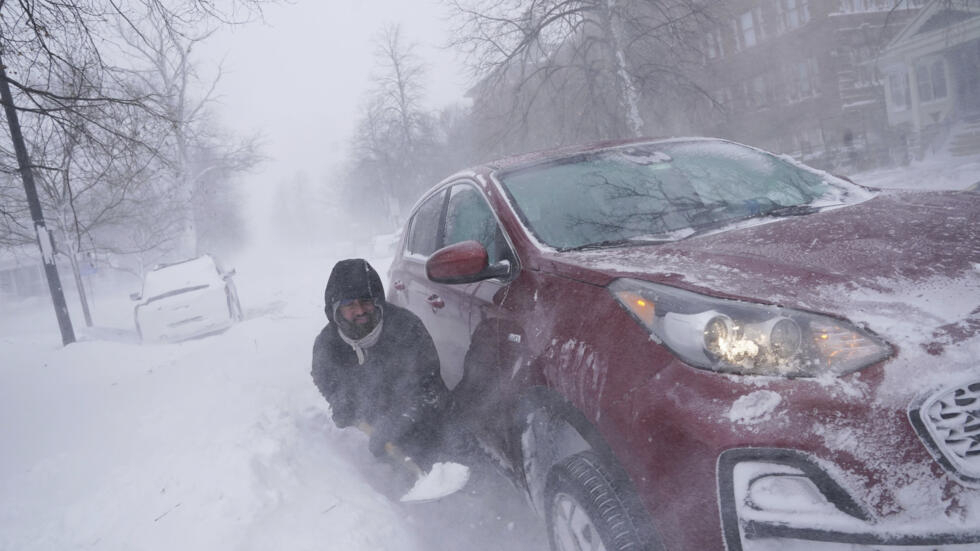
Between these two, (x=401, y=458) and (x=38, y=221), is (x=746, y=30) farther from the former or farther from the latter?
(x=401, y=458)

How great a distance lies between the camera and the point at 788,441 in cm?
142

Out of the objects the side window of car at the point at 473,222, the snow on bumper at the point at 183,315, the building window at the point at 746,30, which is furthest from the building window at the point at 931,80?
the side window of car at the point at 473,222

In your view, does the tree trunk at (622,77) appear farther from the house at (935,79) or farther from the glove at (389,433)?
the glove at (389,433)

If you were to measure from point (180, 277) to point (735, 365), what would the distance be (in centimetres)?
1270

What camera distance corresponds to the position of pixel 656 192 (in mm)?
2811

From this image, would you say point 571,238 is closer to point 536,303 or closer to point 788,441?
point 536,303

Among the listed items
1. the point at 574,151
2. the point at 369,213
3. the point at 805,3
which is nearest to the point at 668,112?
the point at 805,3

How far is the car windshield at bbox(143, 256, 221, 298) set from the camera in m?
11.8

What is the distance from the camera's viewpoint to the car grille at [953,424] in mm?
1361

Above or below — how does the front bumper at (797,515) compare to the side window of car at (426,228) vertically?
below

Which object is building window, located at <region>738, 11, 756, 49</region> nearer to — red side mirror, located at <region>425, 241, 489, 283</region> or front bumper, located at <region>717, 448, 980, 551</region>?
red side mirror, located at <region>425, 241, 489, 283</region>

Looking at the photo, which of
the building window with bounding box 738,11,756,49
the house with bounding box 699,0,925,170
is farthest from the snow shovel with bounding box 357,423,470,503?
the building window with bounding box 738,11,756,49

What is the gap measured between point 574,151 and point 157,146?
5.62 meters

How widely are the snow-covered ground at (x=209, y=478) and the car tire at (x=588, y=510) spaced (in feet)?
2.66
